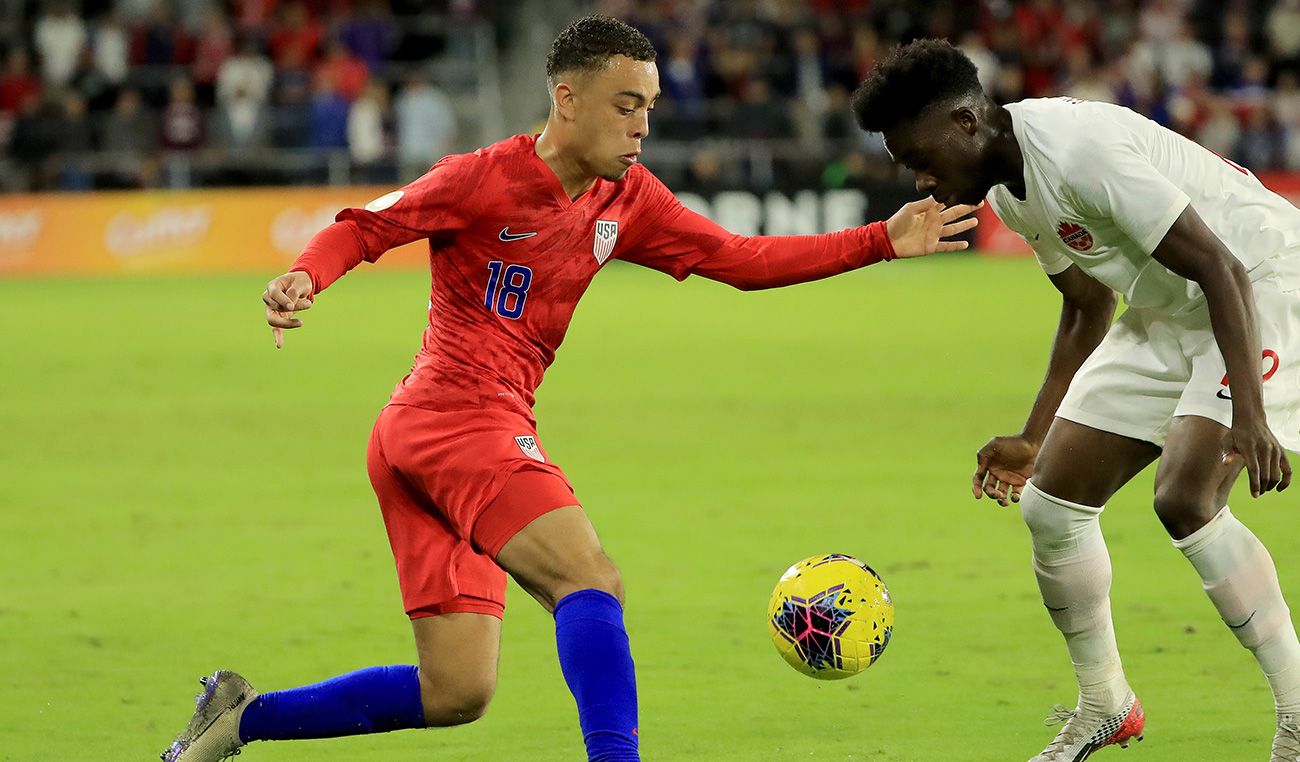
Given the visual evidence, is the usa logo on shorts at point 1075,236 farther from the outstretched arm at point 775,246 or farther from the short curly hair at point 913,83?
the short curly hair at point 913,83

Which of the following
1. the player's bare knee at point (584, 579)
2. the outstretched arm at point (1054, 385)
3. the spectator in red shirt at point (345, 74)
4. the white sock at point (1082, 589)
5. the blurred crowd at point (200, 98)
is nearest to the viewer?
the player's bare knee at point (584, 579)

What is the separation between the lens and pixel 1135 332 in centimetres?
496

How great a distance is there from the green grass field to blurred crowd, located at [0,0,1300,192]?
7621 millimetres

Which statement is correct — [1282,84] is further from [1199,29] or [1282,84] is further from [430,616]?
[430,616]


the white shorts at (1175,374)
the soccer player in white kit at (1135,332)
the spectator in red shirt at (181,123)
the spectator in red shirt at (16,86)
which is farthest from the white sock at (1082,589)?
the spectator in red shirt at (16,86)

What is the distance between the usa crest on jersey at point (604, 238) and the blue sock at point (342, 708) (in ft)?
4.03

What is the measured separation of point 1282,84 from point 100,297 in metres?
16.7

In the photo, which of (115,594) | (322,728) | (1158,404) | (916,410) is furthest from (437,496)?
(916,410)

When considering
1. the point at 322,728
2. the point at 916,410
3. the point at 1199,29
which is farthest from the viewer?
the point at 1199,29

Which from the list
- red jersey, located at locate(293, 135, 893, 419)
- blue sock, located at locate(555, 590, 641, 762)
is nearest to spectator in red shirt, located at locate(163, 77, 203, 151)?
red jersey, located at locate(293, 135, 893, 419)

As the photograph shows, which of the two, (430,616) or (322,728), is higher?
(430,616)

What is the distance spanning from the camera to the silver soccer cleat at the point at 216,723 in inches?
185

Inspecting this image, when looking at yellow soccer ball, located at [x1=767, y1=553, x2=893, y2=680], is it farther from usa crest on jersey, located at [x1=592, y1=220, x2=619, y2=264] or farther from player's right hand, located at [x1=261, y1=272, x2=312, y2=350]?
player's right hand, located at [x1=261, y1=272, x2=312, y2=350]

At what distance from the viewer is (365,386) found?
42.9 ft
